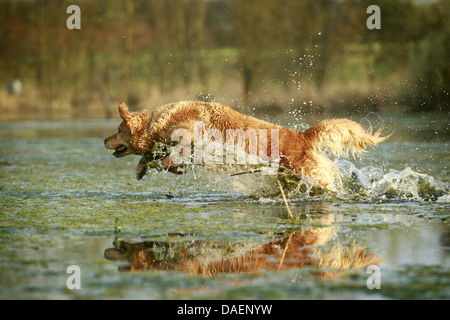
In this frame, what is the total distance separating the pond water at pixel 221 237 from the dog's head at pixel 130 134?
2.15 feet

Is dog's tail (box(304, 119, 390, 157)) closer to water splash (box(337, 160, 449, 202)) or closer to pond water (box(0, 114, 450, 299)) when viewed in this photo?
pond water (box(0, 114, 450, 299))

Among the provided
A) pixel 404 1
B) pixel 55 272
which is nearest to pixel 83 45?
pixel 404 1

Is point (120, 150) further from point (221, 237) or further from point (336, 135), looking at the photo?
point (221, 237)

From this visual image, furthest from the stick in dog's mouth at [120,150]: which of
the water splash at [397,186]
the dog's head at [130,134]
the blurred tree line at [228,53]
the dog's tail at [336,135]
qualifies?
the blurred tree line at [228,53]

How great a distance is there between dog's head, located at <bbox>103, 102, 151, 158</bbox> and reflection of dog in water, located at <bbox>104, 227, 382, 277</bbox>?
2.97 metres

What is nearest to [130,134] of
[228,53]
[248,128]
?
[248,128]

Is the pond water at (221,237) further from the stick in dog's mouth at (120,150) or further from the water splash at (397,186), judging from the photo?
the stick in dog's mouth at (120,150)

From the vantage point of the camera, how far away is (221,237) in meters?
6.62

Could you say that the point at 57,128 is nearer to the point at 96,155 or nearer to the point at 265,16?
the point at 96,155

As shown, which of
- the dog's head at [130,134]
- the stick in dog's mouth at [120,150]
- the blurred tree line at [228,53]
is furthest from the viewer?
the blurred tree line at [228,53]

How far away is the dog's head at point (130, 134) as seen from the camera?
9148 millimetres

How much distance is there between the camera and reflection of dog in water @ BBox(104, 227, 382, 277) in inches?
220

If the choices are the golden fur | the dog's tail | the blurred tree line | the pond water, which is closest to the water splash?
the pond water

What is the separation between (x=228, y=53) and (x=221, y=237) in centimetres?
3201
